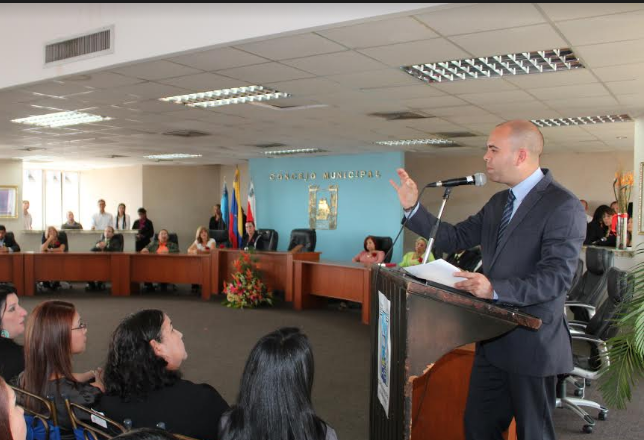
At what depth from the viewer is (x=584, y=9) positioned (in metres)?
3.52

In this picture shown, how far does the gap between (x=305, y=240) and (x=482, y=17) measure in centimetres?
743

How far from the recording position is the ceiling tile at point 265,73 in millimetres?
5066

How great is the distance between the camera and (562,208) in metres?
2.09

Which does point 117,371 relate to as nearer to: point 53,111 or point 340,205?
point 53,111

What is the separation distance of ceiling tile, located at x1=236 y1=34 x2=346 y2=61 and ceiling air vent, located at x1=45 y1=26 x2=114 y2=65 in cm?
146

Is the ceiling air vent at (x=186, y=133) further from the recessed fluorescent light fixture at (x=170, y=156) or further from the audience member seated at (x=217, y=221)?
the audience member seated at (x=217, y=221)

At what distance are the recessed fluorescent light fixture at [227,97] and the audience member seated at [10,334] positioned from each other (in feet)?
11.9

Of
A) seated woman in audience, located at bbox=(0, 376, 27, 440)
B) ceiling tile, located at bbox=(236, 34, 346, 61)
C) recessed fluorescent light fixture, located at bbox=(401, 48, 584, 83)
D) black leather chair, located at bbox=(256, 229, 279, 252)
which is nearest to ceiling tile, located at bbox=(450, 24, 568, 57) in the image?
recessed fluorescent light fixture, located at bbox=(401, 48, 584, 83)

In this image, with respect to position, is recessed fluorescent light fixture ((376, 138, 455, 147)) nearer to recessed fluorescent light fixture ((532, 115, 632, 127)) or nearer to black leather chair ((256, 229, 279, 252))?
recessed fluorescent light fixture ((532, 115, 632, 127))

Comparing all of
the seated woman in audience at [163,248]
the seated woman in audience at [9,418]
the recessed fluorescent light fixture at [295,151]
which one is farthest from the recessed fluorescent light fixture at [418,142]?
the seated woman in audience at [9,418]

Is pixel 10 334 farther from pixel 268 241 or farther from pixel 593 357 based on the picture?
pixel 268 241

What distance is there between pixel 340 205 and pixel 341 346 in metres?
6.51

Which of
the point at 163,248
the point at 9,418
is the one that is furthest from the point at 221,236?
the point at 9,418

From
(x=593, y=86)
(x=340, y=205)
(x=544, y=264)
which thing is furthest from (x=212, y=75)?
(x=340, y=205)
